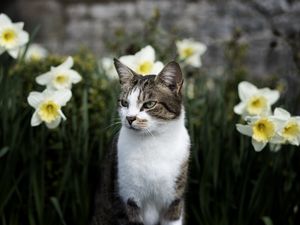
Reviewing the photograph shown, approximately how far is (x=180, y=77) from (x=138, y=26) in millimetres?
4359

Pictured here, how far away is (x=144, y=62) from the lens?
3.34 metres

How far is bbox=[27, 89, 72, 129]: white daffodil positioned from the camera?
9.73 feet

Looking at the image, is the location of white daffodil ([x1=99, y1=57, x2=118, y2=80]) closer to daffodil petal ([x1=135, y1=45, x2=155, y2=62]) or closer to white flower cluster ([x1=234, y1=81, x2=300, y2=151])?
daffodil petal ([x1=135, y1=45, x2=155, y2=62])

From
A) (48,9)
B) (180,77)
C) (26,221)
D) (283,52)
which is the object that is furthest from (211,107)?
(48,9)

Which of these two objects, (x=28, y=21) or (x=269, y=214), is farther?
(x=28, y=21)

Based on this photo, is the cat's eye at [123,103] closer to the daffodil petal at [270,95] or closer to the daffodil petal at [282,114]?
the daffodil petal at [282,114]

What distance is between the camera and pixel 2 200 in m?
3.22

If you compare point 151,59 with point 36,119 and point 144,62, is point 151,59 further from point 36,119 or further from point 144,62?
point 36,119

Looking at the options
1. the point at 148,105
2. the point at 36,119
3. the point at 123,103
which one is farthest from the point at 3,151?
the point at 148,105

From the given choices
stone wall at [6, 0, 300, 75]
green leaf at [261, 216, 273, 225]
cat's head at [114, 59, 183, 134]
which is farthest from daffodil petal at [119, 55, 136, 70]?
stone wall at [6, 0, 300, 75]

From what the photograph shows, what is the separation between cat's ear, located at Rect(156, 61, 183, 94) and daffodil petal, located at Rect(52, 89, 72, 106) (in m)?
0.52

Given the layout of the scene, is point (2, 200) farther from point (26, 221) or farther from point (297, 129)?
point (297, 129)

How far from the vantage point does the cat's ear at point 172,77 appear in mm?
2691

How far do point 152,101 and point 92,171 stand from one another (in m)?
0.94
